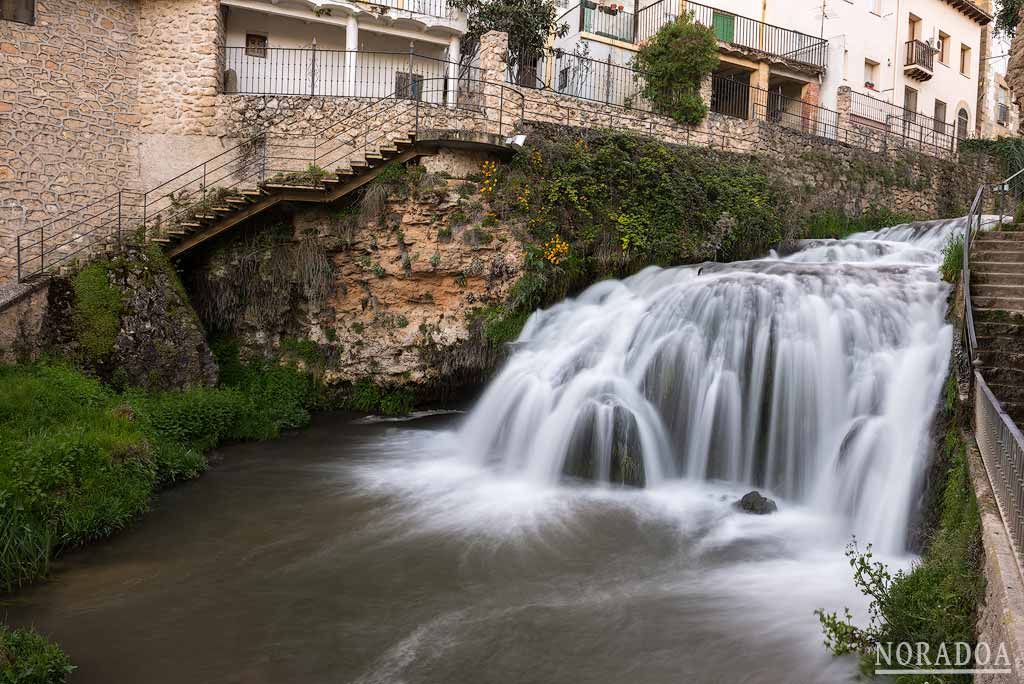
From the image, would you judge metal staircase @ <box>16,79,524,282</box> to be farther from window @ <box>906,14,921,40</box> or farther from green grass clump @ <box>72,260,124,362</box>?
window @ <box>906,14,921,40</box>

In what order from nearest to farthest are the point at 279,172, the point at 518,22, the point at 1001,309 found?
the point at 1001,309 → the point at 279,172 → the point at 518,22

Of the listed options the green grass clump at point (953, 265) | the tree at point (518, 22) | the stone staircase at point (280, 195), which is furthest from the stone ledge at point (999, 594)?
the tree at point (518, 22)

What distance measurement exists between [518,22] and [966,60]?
79.7 ft

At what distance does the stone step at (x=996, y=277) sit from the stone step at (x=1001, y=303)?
1.16 feet

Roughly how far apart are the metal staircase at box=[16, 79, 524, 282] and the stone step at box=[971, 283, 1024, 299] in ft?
27.8

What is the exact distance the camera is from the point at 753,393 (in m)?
10.4

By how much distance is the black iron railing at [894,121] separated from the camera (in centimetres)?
2589

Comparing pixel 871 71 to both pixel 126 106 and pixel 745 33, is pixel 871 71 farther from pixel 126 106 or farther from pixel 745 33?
pixel 126 106

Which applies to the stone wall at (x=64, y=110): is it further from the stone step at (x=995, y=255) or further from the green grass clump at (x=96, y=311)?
the stone step at (x=995, y=255)

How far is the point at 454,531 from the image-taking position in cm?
915

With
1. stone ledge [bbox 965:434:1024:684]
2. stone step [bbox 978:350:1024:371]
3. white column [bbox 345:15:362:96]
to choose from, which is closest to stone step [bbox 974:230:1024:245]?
stone step [bbox 978:350:1024:371]

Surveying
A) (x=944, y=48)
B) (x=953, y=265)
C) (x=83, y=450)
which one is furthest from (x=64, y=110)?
(x=944, y=48)

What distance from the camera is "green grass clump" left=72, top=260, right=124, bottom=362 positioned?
1277cm

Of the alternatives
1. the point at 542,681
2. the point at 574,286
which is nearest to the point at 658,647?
the point at 542,681
